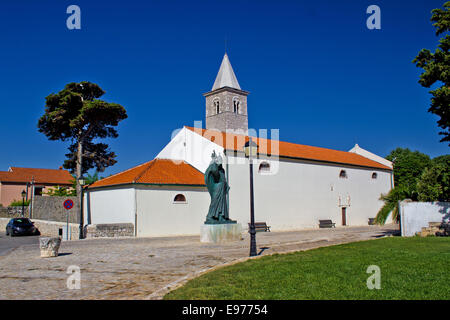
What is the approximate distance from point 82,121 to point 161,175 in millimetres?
9411

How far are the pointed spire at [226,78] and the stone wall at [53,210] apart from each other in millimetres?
17292

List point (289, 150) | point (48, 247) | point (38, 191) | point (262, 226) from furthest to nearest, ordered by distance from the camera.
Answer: point (38, 191)
point (289, 150)
point (262, 226)
point (48, 247)

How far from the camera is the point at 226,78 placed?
37.7 m

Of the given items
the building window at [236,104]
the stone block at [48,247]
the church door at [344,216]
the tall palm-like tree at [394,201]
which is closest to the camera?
the stone block at [48,247]

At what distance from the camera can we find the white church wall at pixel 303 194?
88.1 feet

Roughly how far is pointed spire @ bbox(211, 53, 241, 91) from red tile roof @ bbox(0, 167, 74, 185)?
3074 cm

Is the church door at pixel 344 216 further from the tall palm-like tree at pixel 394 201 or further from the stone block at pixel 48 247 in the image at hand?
the stone block at pixel 48 247

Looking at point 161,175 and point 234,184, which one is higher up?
point 161,175

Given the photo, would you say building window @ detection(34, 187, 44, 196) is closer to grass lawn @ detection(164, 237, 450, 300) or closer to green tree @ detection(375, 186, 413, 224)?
green tree @ detection(375, 186, 413, 224)

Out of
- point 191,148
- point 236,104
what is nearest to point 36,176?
point 236,104

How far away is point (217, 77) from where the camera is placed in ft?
127

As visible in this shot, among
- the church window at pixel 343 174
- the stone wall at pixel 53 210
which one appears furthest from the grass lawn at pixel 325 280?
the church window at pixel 343 174

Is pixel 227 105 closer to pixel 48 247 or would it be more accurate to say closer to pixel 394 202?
pixel 394 202
